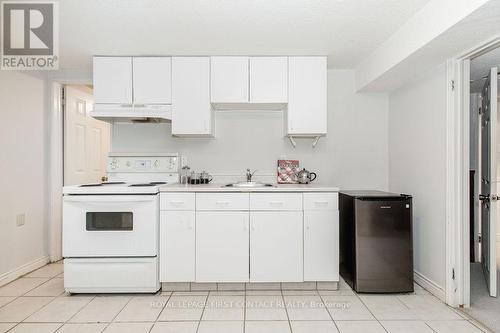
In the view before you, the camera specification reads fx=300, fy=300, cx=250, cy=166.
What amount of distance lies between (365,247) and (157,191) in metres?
1.79

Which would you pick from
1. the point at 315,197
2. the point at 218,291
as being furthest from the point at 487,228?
the point at 218,291

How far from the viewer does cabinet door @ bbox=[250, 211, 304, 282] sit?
2.52 meters

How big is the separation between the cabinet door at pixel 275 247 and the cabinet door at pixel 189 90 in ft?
3.57

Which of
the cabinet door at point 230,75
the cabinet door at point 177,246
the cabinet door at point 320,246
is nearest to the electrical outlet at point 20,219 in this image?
the cabinet door at point 177,246

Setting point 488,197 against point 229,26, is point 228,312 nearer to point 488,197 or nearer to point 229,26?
point 229,26

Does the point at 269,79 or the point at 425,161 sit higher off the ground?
the point at 269,79

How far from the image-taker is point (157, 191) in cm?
251

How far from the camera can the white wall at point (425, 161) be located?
242 centimetres

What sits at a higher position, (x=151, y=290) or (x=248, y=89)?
(x=248, y=89)

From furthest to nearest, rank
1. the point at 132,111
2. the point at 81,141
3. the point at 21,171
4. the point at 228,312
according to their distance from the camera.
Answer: the point at 81,141, the point at 21,171, the point at 132,111, the point at 228,312

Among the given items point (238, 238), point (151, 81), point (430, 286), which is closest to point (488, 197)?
point (430, 286)

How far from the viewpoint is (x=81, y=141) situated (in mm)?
3617

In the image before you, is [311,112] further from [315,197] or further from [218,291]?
[218,291]

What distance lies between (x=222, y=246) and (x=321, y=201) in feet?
3.02
